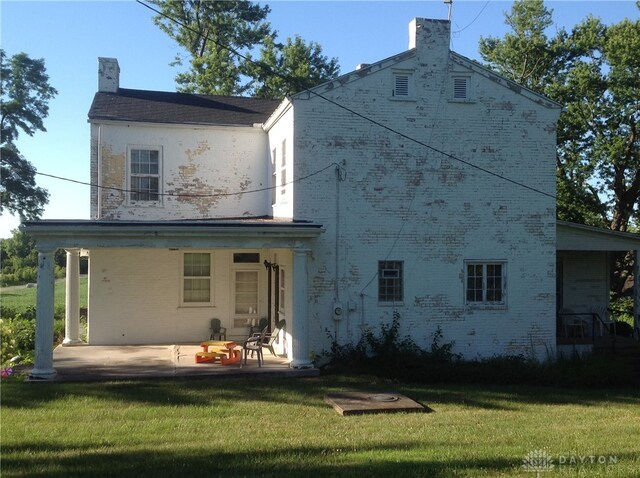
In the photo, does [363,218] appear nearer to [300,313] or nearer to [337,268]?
[337,268]

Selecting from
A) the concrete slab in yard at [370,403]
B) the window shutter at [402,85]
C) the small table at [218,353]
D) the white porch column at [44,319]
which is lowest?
the concrete slab in yard at [370,403]

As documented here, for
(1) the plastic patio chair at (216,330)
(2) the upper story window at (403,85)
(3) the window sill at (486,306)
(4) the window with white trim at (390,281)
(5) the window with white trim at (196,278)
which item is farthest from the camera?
(5) the window with white trim at (196,278)

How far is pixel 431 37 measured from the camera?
15.7m

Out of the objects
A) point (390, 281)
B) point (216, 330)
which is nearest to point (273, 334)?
point (390, 281)

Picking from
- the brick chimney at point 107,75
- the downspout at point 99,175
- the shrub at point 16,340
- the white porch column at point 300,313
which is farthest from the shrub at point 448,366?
the brick chimney at point 107,75

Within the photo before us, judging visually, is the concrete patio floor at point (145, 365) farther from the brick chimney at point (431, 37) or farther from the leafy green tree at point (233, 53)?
the leafy green tree at point (233, 53)

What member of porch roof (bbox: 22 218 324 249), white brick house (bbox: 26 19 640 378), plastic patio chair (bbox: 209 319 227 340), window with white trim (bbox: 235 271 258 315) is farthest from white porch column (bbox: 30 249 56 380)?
window with white trim (bbox: 235 271 258 315)

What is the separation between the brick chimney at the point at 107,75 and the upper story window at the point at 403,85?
Answer: 9004mm

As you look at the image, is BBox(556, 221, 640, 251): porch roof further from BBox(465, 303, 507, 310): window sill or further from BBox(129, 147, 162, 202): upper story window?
BBox(129, 147, 162, 202): upper story window

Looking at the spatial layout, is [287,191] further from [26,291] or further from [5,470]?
[26,291]

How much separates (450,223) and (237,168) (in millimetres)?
6398

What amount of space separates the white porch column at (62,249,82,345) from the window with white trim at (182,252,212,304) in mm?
3018

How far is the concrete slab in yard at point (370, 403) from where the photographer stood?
35.6 ft

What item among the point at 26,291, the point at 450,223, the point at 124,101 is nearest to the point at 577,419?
the point at 450,223
